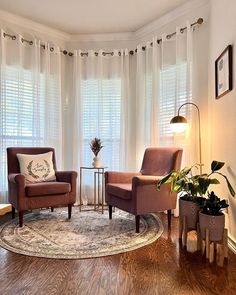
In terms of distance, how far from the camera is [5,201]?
3.60 m

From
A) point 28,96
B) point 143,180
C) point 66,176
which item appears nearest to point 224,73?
point 143,180

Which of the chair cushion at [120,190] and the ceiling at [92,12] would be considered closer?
the chair cushion at [120,190]

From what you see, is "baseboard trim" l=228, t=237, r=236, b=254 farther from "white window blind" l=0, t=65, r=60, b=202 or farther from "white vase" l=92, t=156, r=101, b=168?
"white window blind" l=0, t=65, r=60, b=202

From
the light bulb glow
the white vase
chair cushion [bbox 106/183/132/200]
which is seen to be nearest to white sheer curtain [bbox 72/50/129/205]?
the white vase

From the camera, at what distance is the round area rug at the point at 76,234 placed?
2.28 metres

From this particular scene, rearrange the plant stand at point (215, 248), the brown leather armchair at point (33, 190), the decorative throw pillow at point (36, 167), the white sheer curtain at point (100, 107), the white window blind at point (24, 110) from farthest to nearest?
1. the white sheer curtain at point (100, 107)
2. the white window blind at point (24, 110)
3. the decorative throw pillow at point (36, 167)
4. the brown leather armchair at point (33, 190)
5. the plant stand at point (215, 248)

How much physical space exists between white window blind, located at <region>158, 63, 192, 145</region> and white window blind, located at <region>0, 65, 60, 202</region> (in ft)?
5.33

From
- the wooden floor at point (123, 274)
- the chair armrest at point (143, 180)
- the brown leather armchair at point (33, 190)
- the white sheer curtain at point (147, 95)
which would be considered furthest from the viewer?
the white sheer curtain at point (147, 95)

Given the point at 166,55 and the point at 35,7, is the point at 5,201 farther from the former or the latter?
the point at 166,55

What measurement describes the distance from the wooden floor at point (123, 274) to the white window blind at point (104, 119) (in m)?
2.06

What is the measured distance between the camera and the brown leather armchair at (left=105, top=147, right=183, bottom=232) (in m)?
2.75

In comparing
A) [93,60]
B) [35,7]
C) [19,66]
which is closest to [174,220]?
[93,60]

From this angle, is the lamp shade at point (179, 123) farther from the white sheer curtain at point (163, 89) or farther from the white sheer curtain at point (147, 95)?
the white sheer curtain at point (147, 95)

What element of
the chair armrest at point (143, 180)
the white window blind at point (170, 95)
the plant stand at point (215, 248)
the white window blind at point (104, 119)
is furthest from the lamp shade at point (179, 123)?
the plant stand at point (215, 248)
